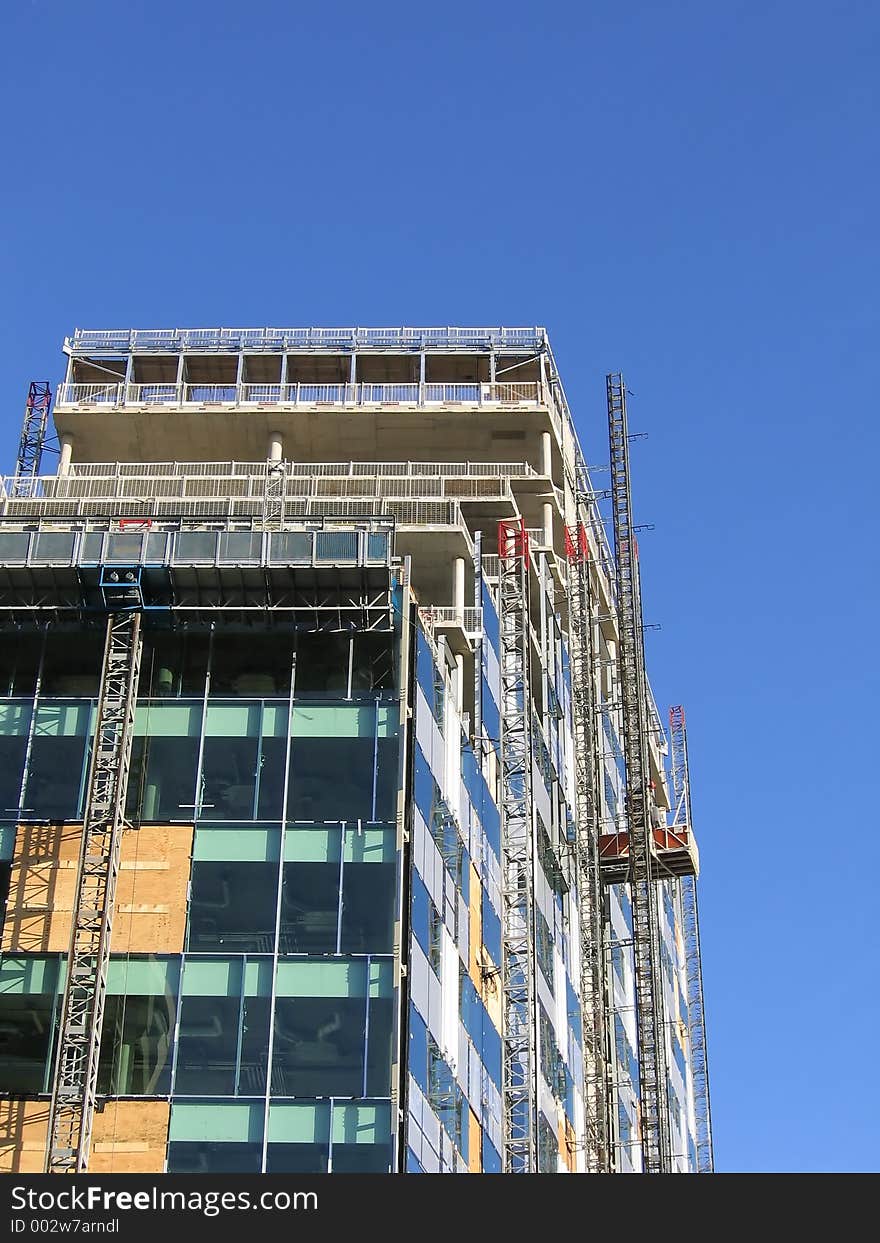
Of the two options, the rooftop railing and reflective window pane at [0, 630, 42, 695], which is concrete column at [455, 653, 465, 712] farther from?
the rooftop railing

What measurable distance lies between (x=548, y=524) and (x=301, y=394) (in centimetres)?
1559

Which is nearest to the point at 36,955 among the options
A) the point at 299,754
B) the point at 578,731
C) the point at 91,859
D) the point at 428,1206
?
the point at 91,859

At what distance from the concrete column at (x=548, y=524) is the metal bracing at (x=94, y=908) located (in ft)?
114

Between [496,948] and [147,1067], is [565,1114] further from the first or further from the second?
[147,1067]

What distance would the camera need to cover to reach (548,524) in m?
96.2

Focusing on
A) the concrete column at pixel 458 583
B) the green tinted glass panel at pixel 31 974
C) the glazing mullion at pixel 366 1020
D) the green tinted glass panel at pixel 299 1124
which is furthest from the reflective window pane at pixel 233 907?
the concrete column at pixel 458 583

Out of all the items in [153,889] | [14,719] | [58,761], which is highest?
[14,719]

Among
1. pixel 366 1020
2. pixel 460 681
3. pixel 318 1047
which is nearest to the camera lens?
pixel 318 1047

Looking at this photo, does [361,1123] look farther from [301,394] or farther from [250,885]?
[301,394]

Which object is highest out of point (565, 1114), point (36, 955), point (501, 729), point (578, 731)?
point (578, 731)

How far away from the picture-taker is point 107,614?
214 feet

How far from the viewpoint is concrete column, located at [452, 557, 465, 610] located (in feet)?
266

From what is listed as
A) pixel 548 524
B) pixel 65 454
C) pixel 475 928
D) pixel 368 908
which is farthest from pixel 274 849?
pixel 65 454

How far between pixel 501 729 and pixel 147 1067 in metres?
29.0
